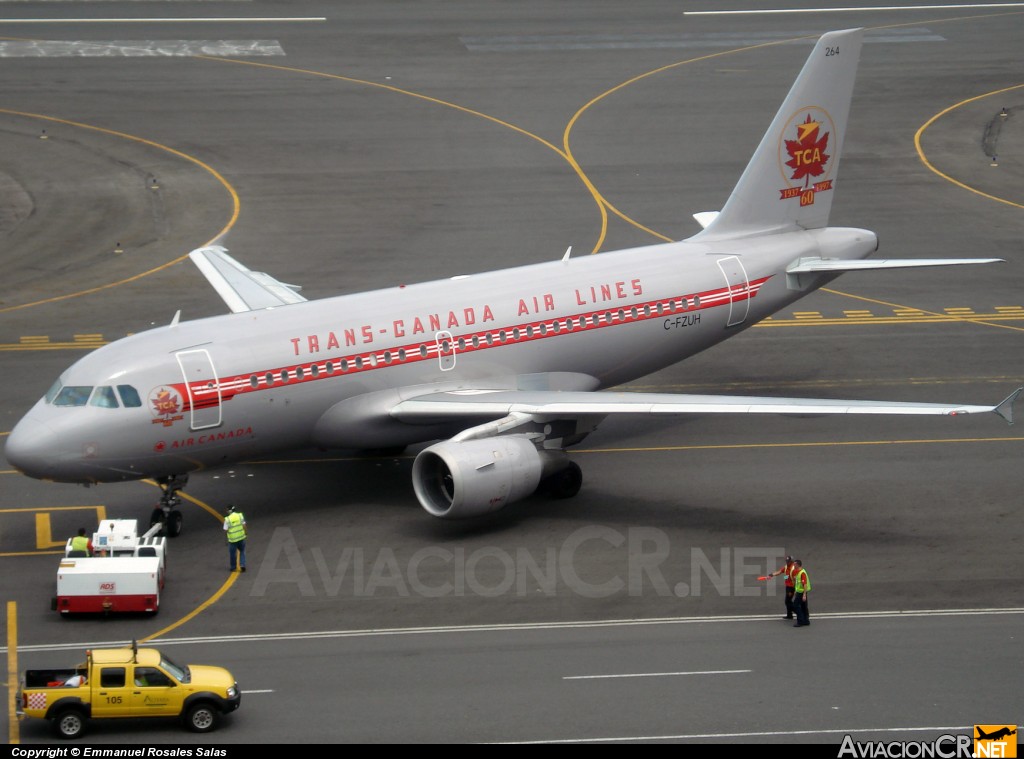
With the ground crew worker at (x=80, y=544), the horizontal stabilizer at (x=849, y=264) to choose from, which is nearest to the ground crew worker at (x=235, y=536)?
the ground crew worker at (x=80, y=544)

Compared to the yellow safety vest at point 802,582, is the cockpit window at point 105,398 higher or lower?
higher

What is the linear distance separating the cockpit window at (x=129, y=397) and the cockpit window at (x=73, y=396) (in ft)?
2.77

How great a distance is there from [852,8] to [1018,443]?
60.0 meters

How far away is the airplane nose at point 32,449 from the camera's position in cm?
3888

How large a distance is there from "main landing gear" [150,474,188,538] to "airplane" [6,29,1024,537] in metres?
0.05

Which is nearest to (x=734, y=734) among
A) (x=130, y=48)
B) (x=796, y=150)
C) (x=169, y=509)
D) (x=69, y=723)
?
(x=69, y=723)

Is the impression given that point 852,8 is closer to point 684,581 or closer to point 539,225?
point 539,225

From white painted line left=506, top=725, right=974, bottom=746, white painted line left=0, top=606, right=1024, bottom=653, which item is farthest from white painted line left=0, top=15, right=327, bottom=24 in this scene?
white painted line left=506, top=725, right=974, bottom=746

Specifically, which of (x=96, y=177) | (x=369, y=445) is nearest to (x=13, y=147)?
(x=96, y=177)

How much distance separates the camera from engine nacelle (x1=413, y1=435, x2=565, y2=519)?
4059cm

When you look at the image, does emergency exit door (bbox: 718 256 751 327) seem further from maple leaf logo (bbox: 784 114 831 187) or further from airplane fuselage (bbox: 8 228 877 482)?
maple leaf logo (bbox: 784 114 831 187)

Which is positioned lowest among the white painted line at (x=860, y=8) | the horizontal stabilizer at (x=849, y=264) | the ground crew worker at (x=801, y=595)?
the ground crew worker at (x=801, y=595)

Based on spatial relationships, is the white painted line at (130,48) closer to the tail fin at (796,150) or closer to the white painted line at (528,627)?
the tail fin at (796,150)

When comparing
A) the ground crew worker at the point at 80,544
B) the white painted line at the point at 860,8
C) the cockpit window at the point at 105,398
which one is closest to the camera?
the ground crew worker at the point at 80,544
